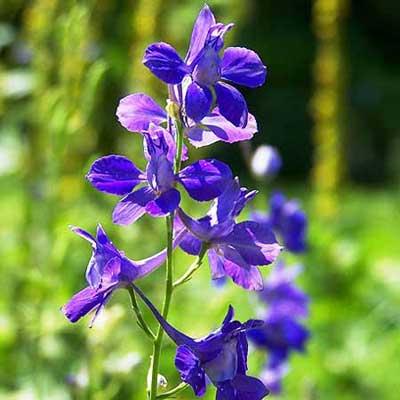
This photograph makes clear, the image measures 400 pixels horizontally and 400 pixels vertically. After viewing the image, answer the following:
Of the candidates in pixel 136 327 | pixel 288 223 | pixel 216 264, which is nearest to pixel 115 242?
pixel 136 327

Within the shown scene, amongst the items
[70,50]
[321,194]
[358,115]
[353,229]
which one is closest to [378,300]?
[321,194]

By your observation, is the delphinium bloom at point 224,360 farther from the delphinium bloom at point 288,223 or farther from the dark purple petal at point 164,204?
the delphinium bloom at point 288,223

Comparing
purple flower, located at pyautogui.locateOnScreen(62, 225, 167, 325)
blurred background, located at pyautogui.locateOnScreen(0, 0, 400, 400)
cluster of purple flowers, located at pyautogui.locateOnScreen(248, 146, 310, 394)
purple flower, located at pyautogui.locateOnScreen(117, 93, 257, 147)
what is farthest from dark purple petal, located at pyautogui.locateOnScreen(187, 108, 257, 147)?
cluster of purple flowers, located at pyautogui.locateOnScreen(248, 146, 310, 394)

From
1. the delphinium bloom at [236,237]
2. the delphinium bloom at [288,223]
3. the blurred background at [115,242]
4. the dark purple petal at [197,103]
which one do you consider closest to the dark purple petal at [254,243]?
the delphinium bloom at [236,237]

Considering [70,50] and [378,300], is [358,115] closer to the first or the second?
[378,300]

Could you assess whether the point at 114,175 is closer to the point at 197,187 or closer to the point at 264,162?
the point at 197,187

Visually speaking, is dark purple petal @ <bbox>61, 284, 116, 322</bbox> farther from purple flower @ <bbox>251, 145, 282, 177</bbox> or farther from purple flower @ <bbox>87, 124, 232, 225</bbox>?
purple flower @ <bbox>251, 145, 282, 177</bbox>
